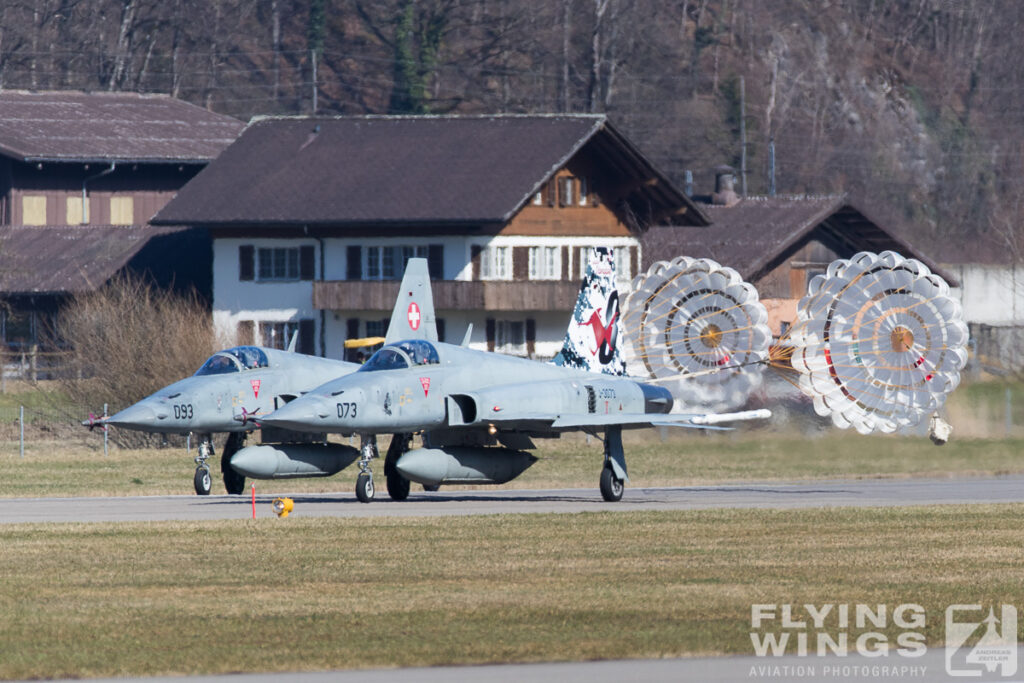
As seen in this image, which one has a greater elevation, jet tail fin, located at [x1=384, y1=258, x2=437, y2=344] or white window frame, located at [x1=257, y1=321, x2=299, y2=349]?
jet tail fin, located at [x1=384, y1=258, x2=437, y2=344]

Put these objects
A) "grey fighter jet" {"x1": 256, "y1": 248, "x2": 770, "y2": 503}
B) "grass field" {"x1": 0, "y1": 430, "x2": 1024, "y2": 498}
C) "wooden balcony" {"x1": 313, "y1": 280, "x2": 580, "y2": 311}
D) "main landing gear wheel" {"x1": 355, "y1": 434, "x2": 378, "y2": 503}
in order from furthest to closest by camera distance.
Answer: "wooden balcony" {"x1": 313, "y1": 280, "x2": 580, "y2": 311} → "grass field" {"x1": 0, "y1": 430, "x2": 1024, "y2": 498} → "main landing gear wheel" {"x1": 355, "y1": 434, "x2": 378, "y2": 503} → "grey fighter jet" {"x1": 256, "y1": 248, "x2": 770, "y2": 503}

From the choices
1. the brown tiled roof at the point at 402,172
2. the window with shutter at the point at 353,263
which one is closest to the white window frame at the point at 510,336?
the brown tiled roof at the point at 402,172

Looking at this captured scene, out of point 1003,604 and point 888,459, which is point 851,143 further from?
point 1003,604

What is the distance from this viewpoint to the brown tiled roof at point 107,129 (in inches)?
3034

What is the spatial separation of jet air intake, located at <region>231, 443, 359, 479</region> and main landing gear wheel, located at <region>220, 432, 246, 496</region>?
1.42m

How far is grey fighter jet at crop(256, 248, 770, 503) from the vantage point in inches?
1048

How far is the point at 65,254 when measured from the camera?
72.1 m

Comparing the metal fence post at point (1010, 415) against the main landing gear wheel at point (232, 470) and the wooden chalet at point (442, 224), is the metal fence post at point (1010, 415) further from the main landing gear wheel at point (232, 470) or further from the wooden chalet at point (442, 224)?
the wooden chalet at point (442, 224)

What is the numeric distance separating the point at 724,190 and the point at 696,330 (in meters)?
37.1

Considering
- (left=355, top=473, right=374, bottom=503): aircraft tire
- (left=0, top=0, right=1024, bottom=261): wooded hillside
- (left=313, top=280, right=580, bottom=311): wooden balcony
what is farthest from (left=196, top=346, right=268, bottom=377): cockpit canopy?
(left=0, top=0, right=1024, bottom=261): wooded hillside

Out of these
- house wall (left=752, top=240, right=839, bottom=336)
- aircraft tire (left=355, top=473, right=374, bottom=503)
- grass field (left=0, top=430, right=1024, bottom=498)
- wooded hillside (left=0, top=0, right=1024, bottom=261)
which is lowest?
grass field (left=0, top=430, right=1024, bottom=498)

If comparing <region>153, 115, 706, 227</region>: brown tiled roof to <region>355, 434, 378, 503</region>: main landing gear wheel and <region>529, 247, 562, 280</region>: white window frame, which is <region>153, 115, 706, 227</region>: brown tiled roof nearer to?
<region>529, 247, 562, 280</region>: white window frame

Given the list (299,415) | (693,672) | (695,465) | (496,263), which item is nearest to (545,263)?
(496,263)

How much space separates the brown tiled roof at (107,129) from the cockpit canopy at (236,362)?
47475 millimetres
